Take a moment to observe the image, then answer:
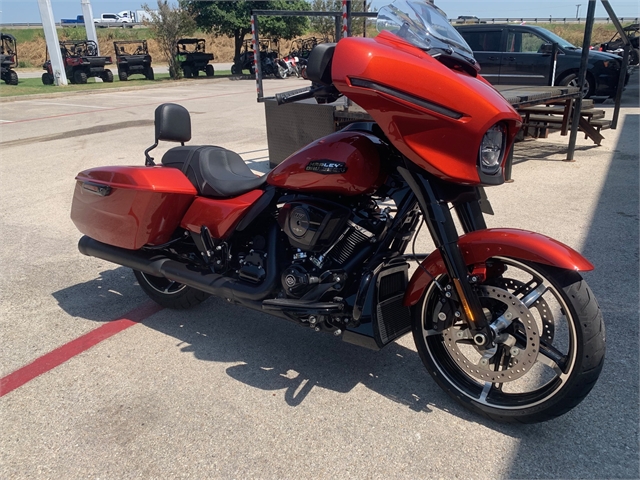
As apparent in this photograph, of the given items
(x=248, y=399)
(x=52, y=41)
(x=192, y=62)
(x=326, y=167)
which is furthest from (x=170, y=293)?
(x=192, y=62)

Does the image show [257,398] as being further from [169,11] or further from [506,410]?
[169,11]

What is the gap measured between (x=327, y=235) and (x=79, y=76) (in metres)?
26.1

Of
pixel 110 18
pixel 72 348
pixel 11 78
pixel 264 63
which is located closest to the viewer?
pixel 72 348

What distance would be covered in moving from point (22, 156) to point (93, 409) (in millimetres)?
7890

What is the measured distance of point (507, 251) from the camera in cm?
244

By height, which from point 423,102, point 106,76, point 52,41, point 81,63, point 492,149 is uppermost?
point 423,102

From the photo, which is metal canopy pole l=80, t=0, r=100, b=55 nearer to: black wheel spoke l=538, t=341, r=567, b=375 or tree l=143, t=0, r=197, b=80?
tree l=143, t=0, r=197, b=80

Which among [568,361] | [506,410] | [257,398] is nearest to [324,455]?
[257,398]

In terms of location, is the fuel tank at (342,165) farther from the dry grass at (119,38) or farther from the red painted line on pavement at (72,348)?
the dry grass at (119,38)

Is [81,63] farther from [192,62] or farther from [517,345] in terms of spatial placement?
[517,345]

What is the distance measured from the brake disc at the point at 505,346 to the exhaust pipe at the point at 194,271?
1.00 m

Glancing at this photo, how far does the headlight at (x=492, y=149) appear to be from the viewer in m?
2.40

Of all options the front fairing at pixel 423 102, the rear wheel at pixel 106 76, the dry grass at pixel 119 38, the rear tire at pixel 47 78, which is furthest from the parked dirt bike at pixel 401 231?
the dry grass at pixel 119 38

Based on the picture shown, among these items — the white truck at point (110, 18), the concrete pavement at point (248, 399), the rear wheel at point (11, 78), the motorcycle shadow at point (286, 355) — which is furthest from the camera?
the white truck at point (110, 18)
